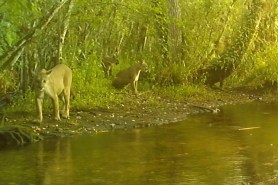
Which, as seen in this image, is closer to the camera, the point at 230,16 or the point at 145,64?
the point at 145,64

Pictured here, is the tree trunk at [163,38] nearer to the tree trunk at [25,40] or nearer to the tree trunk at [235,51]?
the tree trunk at [235,51]

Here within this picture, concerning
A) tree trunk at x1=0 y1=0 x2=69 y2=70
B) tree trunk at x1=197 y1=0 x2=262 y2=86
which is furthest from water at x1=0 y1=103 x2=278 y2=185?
tree trunk at x1=197 y1=0 x2=262 y2=86

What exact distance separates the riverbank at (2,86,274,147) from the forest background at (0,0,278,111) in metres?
0.51

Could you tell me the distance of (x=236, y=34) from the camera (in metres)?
25.0

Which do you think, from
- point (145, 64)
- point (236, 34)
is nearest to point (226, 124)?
point (145, 64)

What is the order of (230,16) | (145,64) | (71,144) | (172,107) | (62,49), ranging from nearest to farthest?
(71,144), (62,49), (172,107), (145,64), (230,16)

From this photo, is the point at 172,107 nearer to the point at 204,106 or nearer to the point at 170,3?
the point at 204,106

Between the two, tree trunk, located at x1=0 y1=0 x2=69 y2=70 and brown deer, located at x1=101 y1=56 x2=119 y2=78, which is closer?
tree trunk, located at x1=0 y1=0 x2=69 y2=70

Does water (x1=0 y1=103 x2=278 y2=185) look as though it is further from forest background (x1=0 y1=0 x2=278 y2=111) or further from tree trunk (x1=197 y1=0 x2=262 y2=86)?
tree trunk (x1=197 y1=0 x2=262 y2=86)

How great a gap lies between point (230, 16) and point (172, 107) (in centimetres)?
565

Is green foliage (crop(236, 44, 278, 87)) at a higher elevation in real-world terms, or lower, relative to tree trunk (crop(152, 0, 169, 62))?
lower

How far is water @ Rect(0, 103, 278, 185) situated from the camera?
10289 mm

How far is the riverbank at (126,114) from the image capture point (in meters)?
15.1

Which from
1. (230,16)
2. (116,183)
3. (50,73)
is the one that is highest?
(230,16)
